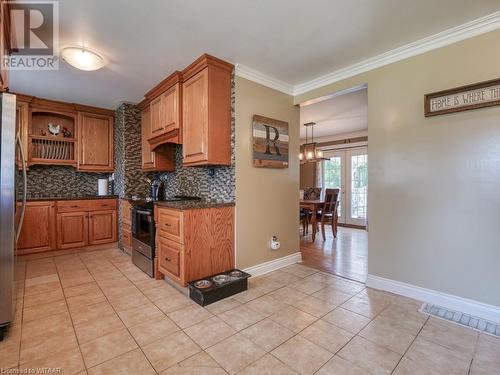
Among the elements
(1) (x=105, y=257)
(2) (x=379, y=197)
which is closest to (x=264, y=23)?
(2) (x=379, y=197)

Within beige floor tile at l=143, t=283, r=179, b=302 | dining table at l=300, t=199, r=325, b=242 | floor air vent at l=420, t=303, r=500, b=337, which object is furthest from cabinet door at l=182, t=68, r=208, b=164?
dining table at l=300, t=199, r=325, b=242

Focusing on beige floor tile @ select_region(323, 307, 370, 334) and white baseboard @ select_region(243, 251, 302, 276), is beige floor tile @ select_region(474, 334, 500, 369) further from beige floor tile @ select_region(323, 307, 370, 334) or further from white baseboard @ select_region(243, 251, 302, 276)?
white baseboard @ select_region(243, 251, 302, 276)

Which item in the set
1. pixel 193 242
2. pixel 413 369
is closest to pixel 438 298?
pixel 413 369

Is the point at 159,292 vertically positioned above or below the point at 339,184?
below

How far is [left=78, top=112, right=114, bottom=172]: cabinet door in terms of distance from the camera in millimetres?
4141

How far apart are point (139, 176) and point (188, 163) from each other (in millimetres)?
1741

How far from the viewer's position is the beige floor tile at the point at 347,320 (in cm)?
187

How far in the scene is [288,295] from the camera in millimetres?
Result: 2426

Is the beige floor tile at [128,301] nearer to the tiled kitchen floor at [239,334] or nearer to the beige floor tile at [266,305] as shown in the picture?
the tiled kitchen floor at [239,334]

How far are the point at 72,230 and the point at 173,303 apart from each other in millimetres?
2649

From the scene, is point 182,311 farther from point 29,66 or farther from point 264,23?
point 29,66

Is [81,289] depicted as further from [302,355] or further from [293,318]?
[302,355]

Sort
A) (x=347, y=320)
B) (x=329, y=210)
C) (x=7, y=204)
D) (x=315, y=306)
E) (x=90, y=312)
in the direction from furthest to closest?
1. (x=329, y=210)
2. (x=315, y=306)
3. (x=90, y=312)
4. (x=347, y=320)
5. (x=7, y=204)

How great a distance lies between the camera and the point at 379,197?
2.59 metres
